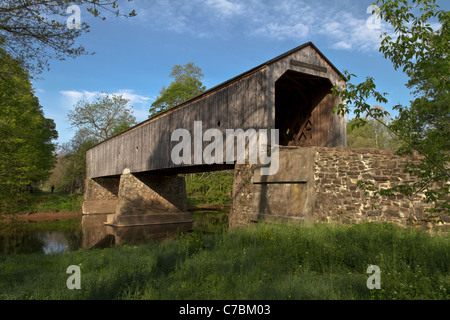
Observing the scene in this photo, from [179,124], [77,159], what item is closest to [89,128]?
[77,159]

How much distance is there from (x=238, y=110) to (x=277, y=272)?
7044mm

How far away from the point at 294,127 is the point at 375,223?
24.7ft

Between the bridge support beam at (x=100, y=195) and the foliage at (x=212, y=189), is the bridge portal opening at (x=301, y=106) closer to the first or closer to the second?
the foliage at (x=212, y=189)

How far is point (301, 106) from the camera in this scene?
1332cm

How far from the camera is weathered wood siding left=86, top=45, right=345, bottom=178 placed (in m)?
9.70

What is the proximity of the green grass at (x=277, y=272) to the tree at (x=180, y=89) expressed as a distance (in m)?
23.0

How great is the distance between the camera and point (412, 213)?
694 cm

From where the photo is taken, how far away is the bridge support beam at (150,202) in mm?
18312

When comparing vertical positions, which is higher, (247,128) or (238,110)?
(238,110)

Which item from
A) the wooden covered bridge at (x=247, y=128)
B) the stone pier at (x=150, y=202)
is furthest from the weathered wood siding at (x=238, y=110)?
the stone pier at (x=150, y=202)

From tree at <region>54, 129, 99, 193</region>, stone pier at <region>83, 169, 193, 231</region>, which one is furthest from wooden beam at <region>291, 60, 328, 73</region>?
tree at <region>54, 129, 99, 193</region>

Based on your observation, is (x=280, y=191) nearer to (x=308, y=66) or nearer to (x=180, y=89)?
(x=308, y=66)

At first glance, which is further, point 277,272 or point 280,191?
point 280,191
